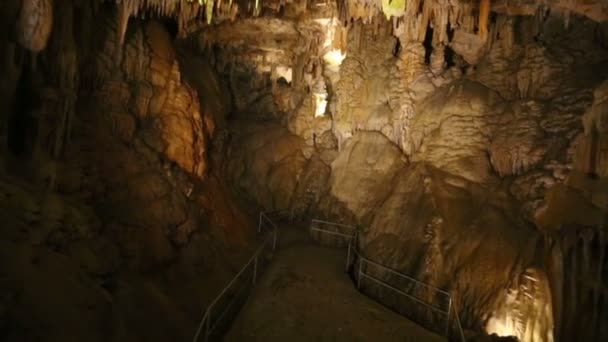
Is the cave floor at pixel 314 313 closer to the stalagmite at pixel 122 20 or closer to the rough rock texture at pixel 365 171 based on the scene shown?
the rough rock texture at pixel 365 171

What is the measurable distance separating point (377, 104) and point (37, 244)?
10793mm

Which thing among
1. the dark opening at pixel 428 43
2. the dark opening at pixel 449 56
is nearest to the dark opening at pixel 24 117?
the dark opening at pixel 428 43

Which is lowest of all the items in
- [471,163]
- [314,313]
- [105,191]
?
[314,313]

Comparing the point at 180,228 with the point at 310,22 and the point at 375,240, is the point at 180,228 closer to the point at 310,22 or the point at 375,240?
the point at 375,240

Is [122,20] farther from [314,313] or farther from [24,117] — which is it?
[314,313]

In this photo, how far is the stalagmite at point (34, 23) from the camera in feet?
27.0

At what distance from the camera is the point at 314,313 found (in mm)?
7922

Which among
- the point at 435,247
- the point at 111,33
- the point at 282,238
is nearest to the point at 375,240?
the point at 435,247

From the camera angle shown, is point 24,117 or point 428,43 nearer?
point 24,117

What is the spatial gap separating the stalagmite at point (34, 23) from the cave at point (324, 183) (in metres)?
0.03

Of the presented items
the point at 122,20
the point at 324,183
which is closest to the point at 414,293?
the point at 324,183

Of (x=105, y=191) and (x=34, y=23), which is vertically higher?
(x=34, y=23)

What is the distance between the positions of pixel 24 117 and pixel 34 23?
189cm

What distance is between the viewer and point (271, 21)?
16.4 metres
